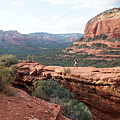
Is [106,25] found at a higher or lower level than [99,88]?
higher

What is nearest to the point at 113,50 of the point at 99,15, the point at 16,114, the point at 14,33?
the point at 99,15

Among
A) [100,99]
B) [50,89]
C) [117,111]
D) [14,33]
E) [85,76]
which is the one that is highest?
[14,33]

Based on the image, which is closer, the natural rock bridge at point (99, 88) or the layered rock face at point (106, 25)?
the natural rock bridge at point (99, 88)

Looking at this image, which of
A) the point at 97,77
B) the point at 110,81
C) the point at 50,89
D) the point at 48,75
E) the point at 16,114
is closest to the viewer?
the point at 16,114

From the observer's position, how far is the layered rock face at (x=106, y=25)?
161 ft

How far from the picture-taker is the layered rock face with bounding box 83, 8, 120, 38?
49062mm

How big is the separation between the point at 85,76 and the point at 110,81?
5.53 ft

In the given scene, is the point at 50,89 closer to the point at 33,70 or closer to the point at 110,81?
the point at 33,70

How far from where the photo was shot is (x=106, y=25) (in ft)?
174

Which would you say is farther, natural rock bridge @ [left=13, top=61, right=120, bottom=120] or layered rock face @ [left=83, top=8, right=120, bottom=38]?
Answer: layered rock face @ [left=83, top=8, right=120, bottom=38]

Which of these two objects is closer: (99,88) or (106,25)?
(99,88)

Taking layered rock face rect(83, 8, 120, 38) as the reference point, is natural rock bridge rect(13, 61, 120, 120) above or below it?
below

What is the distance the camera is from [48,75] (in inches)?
411

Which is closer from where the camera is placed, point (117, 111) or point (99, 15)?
point (117, 111)
